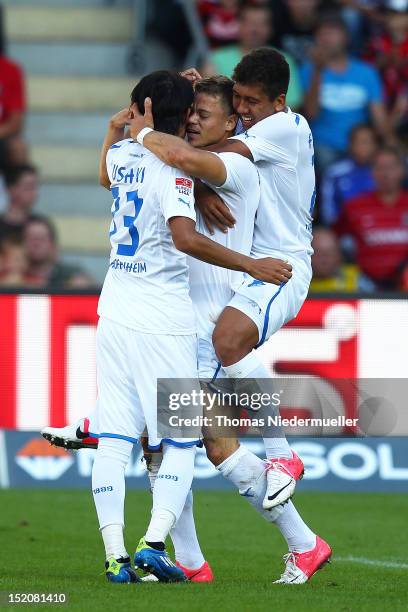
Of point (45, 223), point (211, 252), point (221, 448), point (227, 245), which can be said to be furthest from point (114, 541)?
point (45, 223)

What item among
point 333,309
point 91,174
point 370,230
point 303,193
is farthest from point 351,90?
point 303,193

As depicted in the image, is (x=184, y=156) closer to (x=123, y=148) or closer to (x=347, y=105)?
(x=123, y=148)

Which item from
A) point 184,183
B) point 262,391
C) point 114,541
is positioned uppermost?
point 184,183

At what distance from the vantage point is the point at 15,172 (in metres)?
13.3

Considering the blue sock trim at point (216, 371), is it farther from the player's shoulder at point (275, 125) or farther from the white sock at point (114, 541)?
the player's shoulder at point (275, 125)

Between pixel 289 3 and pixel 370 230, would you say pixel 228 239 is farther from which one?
pixel 289 3

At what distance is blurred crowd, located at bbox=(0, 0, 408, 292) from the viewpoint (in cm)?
1250

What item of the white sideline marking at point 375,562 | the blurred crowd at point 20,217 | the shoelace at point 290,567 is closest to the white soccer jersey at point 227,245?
the shoelace at point 290,567

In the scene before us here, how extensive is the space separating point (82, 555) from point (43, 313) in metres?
3.41

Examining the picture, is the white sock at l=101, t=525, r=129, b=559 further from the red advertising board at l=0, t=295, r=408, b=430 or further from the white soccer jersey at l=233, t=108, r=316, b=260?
the red advertising board at l=0, t=295, r=408, b=430

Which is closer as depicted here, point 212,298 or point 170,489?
point 170,489

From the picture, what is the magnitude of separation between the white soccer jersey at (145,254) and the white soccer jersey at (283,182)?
1.54 feet

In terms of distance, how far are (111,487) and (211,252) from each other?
1.13 m

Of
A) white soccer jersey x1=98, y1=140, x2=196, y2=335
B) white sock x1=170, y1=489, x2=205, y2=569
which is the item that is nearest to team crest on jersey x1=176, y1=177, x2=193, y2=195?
white soccer jersey x1=98, y1=140, x2=196, y2=335
